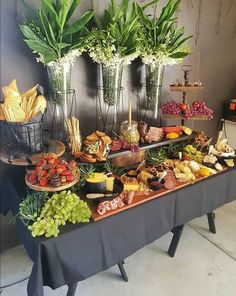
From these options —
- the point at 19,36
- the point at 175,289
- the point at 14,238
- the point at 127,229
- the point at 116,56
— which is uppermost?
the point at 19,36

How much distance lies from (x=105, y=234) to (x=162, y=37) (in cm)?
122

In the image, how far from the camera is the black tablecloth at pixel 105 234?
1146 mm

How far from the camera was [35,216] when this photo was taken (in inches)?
47.7

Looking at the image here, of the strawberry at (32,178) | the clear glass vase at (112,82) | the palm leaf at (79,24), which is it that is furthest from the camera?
the clear glass vase at (112,82)

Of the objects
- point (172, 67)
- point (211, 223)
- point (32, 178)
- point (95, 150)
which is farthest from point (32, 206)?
point (172, 67)

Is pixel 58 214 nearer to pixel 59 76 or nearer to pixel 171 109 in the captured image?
pixel 59 76

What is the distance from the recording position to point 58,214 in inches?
46.7

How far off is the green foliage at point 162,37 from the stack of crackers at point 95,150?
1.98 feet

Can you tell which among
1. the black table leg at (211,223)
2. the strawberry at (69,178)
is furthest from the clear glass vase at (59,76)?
the black table leg at (211,223)

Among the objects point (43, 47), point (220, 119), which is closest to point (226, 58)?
point (220, 119)

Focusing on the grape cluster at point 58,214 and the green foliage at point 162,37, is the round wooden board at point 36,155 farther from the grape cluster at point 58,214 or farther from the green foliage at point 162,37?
the green foliage at point 162,37

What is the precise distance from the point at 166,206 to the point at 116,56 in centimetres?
88

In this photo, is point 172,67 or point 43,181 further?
point 172,67

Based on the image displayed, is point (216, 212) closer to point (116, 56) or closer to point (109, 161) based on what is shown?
point (109, 161)
